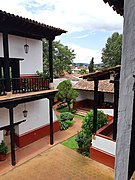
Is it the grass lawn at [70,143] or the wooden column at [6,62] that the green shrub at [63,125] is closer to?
the grass lawn at [70,143]

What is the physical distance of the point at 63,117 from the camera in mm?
14070

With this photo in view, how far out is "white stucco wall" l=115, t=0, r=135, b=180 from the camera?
157 cm

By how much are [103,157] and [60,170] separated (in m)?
1.77

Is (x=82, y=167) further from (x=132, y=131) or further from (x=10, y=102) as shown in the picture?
(x=132, y=131)

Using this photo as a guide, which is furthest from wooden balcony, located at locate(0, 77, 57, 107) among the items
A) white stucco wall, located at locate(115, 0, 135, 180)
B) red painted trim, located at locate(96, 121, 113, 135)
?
white stucco wall, located at locate(115, 0, 135, 180)

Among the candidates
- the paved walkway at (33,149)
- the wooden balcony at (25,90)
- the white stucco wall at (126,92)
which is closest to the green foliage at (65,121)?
the paved walkway at (33,149)

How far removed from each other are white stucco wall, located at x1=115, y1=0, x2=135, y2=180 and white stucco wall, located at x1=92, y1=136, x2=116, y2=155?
5.06 m

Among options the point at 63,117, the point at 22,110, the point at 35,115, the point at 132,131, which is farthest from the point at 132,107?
the point at 63,117

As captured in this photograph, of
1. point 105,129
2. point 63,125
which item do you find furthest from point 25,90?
point 63,125

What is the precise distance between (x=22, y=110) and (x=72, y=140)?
12.0 ft

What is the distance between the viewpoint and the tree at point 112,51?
27.1m

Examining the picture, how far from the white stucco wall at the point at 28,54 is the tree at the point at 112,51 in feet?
61.6

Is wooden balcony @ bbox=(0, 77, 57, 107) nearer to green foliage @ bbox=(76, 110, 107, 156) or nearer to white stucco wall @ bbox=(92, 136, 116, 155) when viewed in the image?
green foliage @ bbox=(76, 110, 107, 156)

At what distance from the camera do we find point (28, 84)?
873 cm
